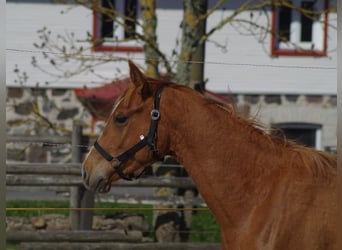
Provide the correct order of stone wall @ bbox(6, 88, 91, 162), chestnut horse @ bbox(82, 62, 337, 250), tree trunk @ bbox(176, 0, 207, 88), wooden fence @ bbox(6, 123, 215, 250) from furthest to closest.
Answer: stone wall @ bbox(6, 88, 91, 162) < tree trunk @ bbox(176, 0, 207, 88) < wooden fence @ bbox(6, 123, 215, 250) < chestnut horse @ bbox(82, 62, 337, 250)

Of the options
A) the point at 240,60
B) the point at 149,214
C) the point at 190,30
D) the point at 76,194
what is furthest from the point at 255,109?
the point at 76,194

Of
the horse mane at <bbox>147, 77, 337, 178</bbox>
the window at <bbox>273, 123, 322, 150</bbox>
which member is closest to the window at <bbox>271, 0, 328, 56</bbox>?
the window at <bbox>273, 123, 322, 150</bbox>

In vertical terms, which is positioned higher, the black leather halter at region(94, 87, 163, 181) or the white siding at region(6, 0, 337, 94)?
the white siding at region(6, 0, 337, 94)

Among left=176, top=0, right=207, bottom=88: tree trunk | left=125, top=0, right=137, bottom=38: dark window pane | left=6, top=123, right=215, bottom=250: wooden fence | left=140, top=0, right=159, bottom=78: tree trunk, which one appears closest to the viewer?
left=6, top=123, right=215, bottom=250: wooden fence

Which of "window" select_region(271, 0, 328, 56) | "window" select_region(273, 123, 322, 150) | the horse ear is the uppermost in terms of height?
"window" select_region(271, 0, 328, 56)

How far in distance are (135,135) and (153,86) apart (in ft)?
1.03

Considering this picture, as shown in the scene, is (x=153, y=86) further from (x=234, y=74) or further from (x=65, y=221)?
(x=234, y=74)

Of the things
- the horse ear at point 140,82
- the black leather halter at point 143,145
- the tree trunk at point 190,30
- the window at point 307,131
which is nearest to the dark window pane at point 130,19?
the tree trunk at point 190,30

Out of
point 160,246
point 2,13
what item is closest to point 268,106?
point 160,246

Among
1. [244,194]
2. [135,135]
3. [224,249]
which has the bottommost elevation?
[224,249]

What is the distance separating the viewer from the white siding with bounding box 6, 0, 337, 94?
1681cm

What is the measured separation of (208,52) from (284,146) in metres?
12.2

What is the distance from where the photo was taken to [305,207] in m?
4.48

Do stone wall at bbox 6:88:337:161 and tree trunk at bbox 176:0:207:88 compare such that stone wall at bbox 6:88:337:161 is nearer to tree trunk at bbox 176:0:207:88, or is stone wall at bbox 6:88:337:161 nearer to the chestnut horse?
tree trunk at bbox 176:0:207:88
